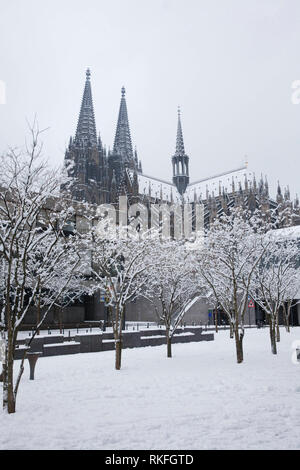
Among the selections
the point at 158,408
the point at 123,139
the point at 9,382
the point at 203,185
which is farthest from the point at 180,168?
the point at 9,382

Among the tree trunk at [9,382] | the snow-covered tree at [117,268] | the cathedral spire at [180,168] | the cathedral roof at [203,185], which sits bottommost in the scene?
the tree trunk at [9,382]

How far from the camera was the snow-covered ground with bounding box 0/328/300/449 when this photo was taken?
644 centimetres

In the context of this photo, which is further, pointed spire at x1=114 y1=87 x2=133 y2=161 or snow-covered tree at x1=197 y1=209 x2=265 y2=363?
pointed spire at x1=114 y1=87 x2=133 y2=161

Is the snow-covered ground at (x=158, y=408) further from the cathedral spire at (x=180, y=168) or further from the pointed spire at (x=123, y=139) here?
the cathedral spire at (x=180, y=168)

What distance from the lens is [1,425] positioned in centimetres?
729

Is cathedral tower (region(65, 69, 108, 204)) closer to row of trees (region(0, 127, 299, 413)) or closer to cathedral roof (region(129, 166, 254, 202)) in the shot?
cathedral roof (region(129, 166, 254, 202))

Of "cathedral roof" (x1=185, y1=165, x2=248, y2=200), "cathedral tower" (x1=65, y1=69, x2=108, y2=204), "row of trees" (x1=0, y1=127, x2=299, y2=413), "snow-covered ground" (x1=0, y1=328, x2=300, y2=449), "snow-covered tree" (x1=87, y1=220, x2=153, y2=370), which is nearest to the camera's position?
"snow-covered ground" (x1=0, y1=328, x2=300, y2=449)

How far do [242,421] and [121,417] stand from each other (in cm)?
254

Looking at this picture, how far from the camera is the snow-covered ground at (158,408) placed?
21.1 ft

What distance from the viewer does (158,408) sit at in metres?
8.66

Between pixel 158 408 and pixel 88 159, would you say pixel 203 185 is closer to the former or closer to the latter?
pixel 88 159

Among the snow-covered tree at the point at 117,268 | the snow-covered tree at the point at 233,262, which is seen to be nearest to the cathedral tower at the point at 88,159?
the snow-covered tree at the point at 117,268

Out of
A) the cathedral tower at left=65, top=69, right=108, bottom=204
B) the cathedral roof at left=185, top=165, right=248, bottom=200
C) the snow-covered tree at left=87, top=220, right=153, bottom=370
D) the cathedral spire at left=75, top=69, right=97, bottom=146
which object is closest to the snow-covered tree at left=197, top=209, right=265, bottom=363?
the snow-covered tree at left=87, top=220, right=153, bottom=370
